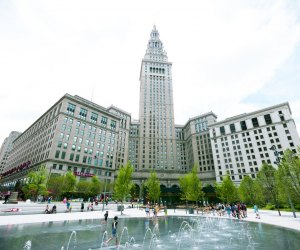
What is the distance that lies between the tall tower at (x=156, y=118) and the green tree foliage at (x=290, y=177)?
7902 centimetres

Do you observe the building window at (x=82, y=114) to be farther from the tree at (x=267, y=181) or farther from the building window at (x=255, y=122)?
the building window at (x=255, y=122)

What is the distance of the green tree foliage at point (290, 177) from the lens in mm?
25125

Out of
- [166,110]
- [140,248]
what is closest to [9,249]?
[140,248]

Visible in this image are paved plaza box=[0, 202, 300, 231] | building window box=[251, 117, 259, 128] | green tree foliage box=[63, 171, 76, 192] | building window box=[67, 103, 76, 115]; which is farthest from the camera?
building window box=[251, 117, 259, 128]

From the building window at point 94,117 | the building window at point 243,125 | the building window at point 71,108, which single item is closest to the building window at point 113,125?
the building window at point 94,117

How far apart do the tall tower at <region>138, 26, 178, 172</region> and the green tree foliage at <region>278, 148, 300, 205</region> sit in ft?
259

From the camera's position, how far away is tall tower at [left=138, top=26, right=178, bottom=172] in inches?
4385

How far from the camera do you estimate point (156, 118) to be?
12212 centimetres

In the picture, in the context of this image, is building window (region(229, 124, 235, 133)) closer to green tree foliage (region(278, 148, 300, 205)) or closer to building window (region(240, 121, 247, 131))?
building window (region(240, 121, 247, 131))

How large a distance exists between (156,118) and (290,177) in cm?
9763

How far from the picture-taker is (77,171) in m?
69.1

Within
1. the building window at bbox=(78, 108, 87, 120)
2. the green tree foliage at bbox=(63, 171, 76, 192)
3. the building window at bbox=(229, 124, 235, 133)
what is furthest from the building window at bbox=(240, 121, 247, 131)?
the green tree foliage at bbox=(63, 171, 76, 192)

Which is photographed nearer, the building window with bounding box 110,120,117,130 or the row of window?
the row of window

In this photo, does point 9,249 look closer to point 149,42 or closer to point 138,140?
point 138,140
